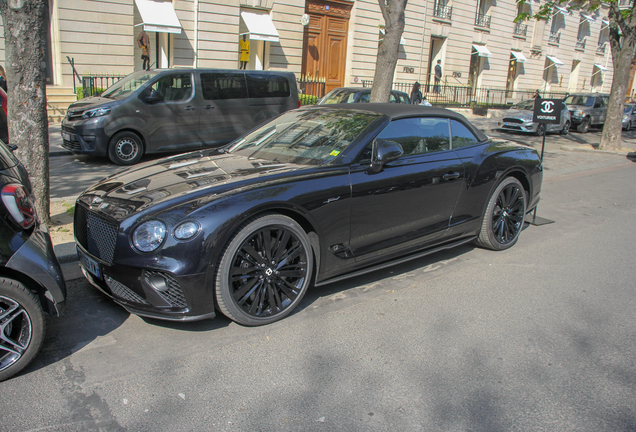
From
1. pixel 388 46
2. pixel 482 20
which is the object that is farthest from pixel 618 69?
pixel 482 20

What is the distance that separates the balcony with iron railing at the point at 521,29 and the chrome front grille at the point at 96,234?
131ft

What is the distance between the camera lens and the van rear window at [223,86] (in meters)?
10.9

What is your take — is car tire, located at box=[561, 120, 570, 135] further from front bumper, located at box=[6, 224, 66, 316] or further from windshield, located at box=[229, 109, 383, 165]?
front bumper, located at box=[6, 224, 66, 316]

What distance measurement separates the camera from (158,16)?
1912 cm

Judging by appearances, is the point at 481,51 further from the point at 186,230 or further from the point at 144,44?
the point at 186,230

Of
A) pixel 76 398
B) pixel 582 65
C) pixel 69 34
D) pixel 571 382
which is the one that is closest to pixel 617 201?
pixel 571 382

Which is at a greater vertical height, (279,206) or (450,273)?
(279,206)

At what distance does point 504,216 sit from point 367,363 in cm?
308

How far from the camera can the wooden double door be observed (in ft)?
81.8

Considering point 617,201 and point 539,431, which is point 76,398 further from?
point 617,201

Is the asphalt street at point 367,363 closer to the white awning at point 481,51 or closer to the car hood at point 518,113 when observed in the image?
the car hood at point 518,113

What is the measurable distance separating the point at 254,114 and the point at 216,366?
922cm

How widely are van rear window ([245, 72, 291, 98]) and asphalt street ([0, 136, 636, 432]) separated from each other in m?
7.92

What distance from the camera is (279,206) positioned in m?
3.59
